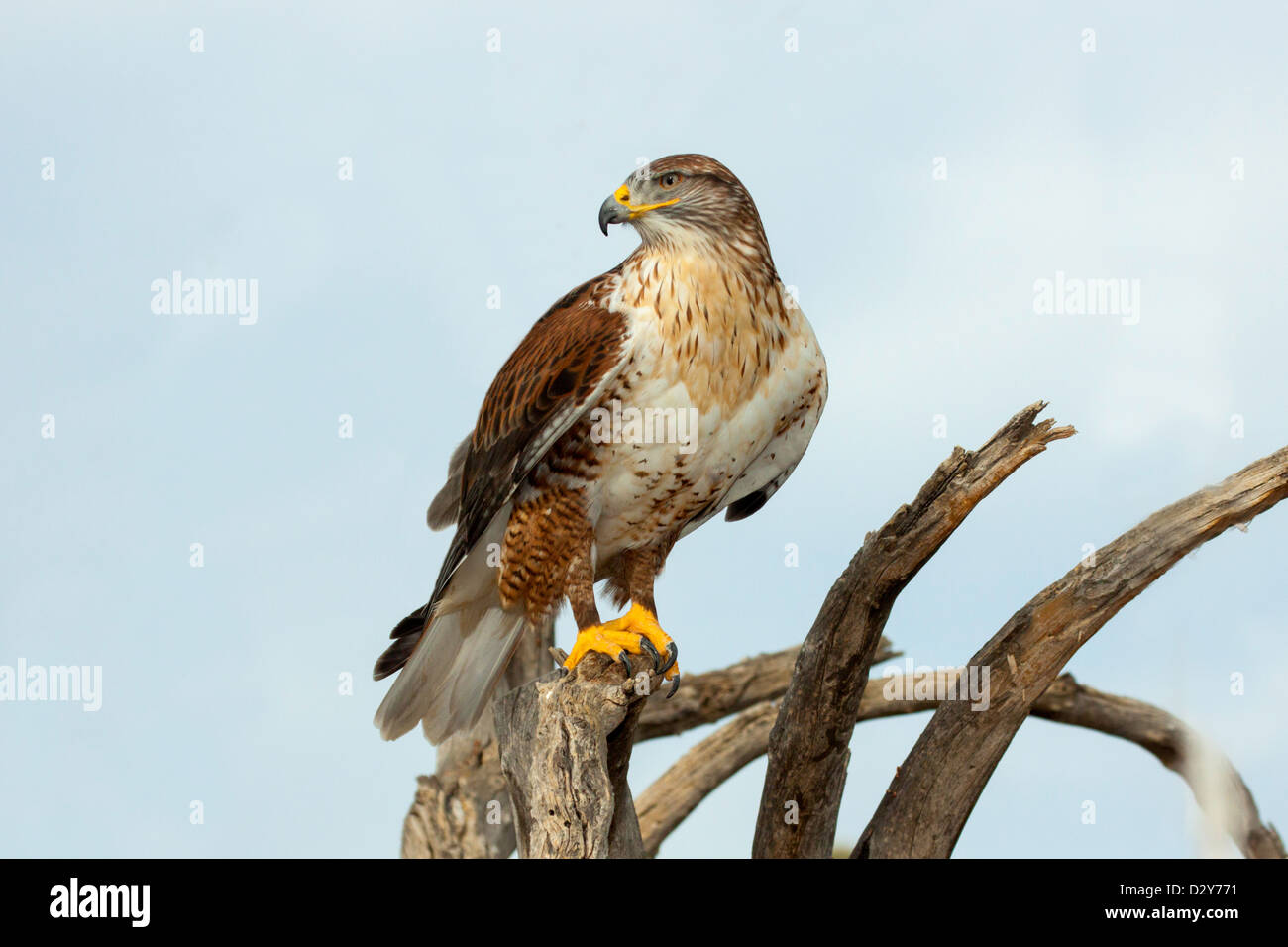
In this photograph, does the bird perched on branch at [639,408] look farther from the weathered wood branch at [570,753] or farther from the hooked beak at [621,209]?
the weathered wood branch at [570,753]

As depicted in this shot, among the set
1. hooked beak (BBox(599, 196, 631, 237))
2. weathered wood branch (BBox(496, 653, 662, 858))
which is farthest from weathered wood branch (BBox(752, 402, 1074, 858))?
hooked beak (BBox(599, 196, 631, 237))

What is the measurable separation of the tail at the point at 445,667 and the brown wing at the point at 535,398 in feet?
0.87

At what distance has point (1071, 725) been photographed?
26.2ft

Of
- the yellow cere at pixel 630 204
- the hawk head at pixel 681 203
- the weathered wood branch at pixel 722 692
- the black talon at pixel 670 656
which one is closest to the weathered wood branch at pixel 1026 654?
the black talon at pixel 670 656

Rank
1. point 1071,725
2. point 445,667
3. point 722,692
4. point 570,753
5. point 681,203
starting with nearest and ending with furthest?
point 570,753 → point 681,203 → point 445,667 → point 1071,725 → point 722,692

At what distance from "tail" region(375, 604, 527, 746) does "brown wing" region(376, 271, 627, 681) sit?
0.87 feet

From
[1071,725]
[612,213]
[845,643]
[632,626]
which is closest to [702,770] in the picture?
[1071,725]

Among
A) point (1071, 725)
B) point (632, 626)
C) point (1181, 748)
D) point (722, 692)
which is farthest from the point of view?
point (722, 692)

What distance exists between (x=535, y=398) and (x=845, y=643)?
1590 millimetres

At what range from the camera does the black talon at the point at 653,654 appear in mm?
5160

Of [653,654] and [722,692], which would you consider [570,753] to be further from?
[722,692]

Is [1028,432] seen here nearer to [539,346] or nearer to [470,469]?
[539,346]

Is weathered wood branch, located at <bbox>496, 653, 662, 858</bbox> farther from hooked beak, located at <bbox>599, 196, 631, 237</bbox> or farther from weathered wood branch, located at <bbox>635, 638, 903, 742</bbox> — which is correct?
weathered wood branch, located at <bbox>635, 638, 903, 742</bbox>
